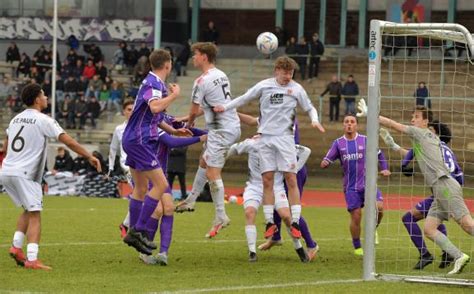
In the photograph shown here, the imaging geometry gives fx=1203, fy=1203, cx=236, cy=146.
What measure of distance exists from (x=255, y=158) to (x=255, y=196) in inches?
22.8

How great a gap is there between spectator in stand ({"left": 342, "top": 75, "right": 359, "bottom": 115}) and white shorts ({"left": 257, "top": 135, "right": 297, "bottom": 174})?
24.6 m

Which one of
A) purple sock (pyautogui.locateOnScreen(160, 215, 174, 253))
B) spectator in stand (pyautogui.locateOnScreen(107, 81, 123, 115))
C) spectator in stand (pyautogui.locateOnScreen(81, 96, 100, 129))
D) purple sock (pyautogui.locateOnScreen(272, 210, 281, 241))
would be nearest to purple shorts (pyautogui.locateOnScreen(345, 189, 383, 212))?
purple sock (pyautogui.locateOnScreen(272, 210, 281, 241))

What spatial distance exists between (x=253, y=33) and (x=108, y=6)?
19.5 ft

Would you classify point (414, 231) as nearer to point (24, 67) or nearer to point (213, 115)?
point (213, 115)

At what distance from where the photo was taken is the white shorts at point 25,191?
13117mm

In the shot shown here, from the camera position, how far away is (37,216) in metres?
13.2

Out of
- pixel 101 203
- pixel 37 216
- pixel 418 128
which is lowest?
pixel 101 203

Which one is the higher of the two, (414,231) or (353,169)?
(353,169)

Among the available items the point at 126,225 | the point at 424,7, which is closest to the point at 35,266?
the point at 126,225

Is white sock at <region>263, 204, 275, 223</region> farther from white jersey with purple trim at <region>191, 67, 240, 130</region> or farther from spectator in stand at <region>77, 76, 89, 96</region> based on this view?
spectator in stand at <region>77, 76, 89, 96</region>

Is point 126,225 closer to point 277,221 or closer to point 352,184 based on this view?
point 277,221

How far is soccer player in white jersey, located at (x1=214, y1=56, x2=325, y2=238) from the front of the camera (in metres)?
14.4

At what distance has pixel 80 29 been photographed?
4806 centimetres

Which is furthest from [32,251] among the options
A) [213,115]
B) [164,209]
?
[213,115]
